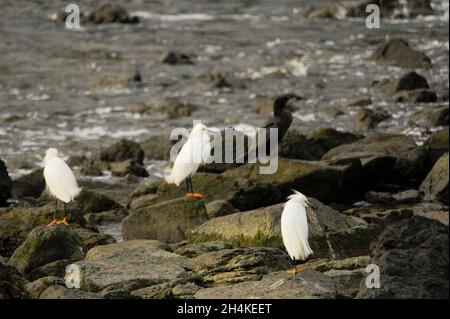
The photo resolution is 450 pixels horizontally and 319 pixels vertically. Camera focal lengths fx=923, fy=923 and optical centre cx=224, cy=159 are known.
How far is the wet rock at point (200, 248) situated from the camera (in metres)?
11.1

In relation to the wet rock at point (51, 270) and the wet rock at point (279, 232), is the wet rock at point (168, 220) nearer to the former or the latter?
the wet rock at point (279, 232)

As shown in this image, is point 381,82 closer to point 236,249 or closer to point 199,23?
point 199,23

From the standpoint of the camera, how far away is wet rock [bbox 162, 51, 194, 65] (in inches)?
1194

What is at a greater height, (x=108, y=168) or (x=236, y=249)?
(x=236, y=249)

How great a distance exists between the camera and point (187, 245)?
11.7 m

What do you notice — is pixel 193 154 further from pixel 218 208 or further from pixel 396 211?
pixel 396 211

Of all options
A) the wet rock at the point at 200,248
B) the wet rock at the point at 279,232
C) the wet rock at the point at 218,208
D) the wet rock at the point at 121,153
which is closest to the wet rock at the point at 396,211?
the wet rock at the point at 279,232

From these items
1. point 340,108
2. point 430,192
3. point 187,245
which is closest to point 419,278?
point 187,245

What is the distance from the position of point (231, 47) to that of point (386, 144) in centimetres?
1566

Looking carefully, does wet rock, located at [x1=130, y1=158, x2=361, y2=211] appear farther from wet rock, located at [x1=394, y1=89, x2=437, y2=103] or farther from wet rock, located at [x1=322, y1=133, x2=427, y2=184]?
wet rock, located at [x1=394, y1=89, x2=437, y2=103]

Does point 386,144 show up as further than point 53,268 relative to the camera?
Yes

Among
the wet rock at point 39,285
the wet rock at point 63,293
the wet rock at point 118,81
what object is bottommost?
the wet rock at point 118,81

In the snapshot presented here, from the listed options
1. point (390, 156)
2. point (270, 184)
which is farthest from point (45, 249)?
point (390, 156)

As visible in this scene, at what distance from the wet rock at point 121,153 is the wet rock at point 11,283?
942 centimetres
